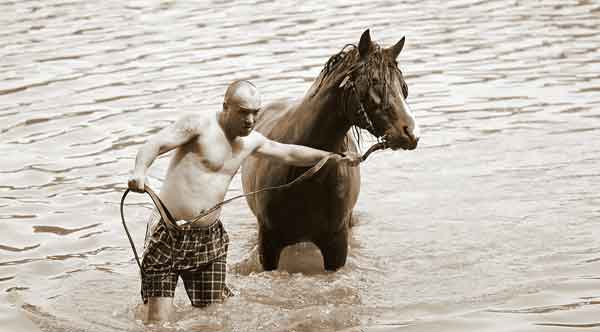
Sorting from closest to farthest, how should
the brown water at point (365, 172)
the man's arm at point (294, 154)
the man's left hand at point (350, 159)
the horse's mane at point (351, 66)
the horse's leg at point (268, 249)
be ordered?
the horse's mane at point (351, 66), the man's arm at point (294, 154), the man's left hand at point (350, 159), the brown water at point (365, 172), the horse's leg at point (268, 249)

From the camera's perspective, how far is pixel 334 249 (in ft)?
24.2

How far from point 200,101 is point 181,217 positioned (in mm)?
6683

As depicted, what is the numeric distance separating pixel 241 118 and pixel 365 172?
4490mm

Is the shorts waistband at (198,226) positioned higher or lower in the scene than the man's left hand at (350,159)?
A: lower

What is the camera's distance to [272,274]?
755 cm

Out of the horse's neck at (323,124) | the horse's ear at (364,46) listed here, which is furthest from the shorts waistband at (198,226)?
the horse's ear at (364,46)

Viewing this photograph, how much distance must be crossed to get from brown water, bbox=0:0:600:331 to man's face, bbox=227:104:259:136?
1326 millimetres

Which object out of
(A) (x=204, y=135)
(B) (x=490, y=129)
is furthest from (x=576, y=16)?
(A) (x=204, y=135)

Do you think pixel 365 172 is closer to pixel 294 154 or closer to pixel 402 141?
pixel 294 154


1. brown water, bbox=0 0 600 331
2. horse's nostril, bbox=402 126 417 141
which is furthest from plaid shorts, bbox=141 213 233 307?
horse's nostril, bbox=402 126 417 141

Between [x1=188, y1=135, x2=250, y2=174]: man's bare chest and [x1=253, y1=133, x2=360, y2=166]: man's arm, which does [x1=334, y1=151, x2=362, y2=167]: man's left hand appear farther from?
[x1=188, y1=135, x2=250, y2=174]: man's bare chest

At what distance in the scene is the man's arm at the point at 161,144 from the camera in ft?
18.5

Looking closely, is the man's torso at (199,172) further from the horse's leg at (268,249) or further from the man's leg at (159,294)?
the horse's leg at (268,249)

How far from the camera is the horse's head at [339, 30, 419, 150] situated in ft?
20.2
